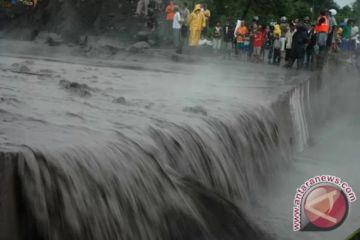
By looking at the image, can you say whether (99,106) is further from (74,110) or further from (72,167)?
(72,167)

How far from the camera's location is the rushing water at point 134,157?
329 cm

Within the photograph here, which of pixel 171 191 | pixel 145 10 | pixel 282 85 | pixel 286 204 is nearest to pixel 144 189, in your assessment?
pixel 171 191

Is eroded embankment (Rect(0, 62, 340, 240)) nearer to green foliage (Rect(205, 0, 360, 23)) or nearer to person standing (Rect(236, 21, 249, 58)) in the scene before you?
person standing (Rect(236, 21, 249, 58))

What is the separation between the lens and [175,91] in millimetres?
7988

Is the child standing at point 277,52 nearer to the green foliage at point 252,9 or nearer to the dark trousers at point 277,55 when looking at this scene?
the dark trousers at point 277,55

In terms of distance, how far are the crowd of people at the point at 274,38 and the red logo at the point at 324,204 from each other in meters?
12.0

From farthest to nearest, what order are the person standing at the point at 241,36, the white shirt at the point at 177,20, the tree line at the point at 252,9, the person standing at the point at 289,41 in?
1. the tree line at the point at 252,9
2. the person standing at the point at 241,36
3. the white shirt at the point at 177,20
4. the person standing at the point at 289,41

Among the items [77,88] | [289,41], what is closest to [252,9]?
[289,41]

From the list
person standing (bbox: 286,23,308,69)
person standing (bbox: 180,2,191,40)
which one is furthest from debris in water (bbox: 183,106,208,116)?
person standing (bbox: 180,2,191,40)

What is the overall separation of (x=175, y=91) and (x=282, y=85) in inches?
111

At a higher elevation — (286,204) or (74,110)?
(74,110)

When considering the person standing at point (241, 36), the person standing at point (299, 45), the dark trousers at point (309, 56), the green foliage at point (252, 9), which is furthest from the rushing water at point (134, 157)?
the green foliage at point (252, 9)

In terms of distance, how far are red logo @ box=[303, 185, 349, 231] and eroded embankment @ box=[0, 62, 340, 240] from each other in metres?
0.81

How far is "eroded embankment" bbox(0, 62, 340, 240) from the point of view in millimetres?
3146
